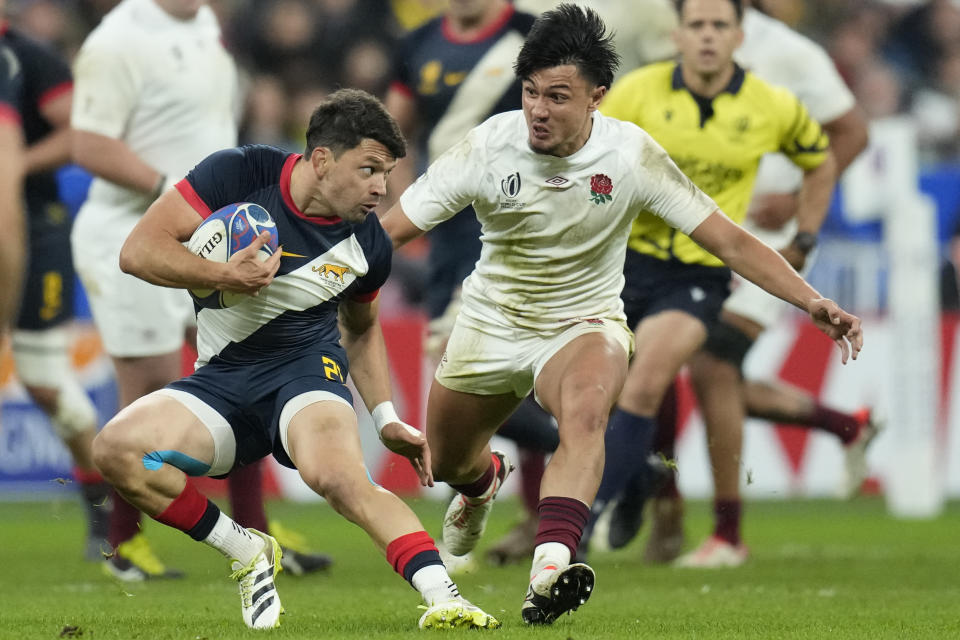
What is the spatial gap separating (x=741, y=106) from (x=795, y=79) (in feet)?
4.07

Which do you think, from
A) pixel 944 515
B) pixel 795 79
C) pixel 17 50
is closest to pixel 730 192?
pixel 795 79

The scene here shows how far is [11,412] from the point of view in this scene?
38.4 feet

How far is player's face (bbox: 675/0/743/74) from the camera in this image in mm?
7434

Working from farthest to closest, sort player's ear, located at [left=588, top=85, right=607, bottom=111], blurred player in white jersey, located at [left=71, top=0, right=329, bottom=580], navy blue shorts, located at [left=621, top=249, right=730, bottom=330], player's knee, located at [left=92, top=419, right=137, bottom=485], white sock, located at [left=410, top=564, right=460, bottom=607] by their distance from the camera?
blurred player in white jersey, located at [left=71, top=0, right=329, bottom=580], navy blue shorts, located at [left=621, top=249, right=730, bottom=330], player's ear, located at [left=588, top=85, right=607, bottom=111], player's knee, located at [left=92, top=419, right=137, bottom=485], white sock, located at [left=410, top=564, right=460, bottom=607]

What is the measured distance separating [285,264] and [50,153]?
3279 mm

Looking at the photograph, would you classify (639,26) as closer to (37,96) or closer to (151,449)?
(37,96)

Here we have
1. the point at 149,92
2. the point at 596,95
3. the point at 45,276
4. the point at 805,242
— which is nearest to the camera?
the point at 596,95

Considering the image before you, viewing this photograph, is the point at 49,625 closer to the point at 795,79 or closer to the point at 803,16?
the point at 795,79

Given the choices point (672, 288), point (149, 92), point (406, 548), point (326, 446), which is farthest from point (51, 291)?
point (406, 548)

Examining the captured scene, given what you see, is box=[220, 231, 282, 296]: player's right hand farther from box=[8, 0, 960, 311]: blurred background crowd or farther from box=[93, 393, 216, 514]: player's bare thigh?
box=[8, 0, 960, 311]: blurred background crowd

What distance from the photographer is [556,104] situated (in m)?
5.49

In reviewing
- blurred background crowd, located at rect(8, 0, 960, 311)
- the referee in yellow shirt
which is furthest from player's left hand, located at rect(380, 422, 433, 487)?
blurred background crowd, located at rect(8, 0, 960, 311)

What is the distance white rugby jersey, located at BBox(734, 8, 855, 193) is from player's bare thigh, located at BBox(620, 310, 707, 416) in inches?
73.5

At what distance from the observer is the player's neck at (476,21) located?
27.0 ft
